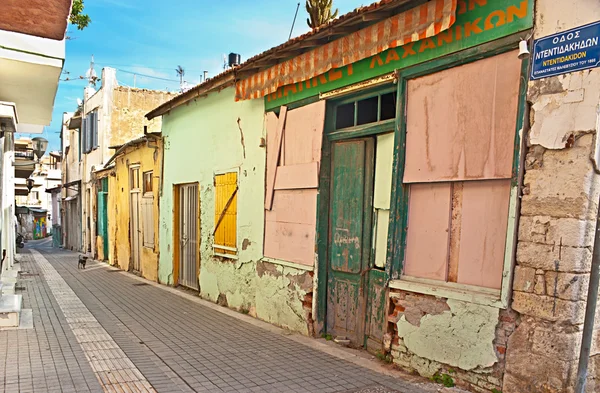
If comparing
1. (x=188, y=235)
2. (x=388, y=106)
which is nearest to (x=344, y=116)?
(x=388, y=106)

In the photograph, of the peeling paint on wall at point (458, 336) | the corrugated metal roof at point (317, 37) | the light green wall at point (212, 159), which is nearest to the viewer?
the peeling paint on wall at point (458, 336)

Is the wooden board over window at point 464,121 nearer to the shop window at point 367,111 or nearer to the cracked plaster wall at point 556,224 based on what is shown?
the cracked plaster wall at point 556,224

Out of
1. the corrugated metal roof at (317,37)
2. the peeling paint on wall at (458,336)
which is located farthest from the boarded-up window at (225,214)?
the peeling paint on wall at (458,336)

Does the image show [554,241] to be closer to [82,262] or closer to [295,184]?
[295,184]

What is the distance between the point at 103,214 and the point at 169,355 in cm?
1395

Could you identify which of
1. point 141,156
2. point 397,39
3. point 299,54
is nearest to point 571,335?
point 397,39

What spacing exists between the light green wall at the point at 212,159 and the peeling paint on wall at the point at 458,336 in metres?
3.31

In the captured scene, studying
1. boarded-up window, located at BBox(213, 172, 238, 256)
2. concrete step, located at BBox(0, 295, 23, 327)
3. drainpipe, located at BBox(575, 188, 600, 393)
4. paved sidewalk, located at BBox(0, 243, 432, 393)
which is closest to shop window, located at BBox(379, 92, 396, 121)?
drainpipe, located at BBox(575, 188, 600, 393)

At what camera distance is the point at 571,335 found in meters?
3.28

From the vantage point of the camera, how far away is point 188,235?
10000 millimetres

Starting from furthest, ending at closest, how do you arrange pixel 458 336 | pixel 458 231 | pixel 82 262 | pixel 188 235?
pixel 82 262 < pixel 188 235 < pixel 458 231 < pixel 458 336

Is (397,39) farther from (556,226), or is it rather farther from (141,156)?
(141,156)

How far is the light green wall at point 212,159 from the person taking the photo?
7.25m

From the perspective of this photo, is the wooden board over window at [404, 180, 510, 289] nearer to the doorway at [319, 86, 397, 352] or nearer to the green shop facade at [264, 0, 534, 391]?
the green shop facade at [264, 0, 534, 391]
